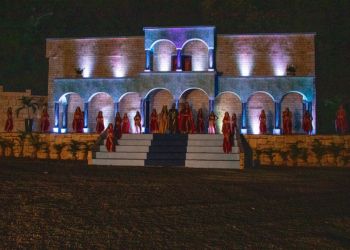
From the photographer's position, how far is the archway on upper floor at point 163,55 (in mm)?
26547

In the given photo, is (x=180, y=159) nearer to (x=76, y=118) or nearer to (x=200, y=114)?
(x=200, y=114)

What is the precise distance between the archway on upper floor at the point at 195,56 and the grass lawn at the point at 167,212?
12.9 metres

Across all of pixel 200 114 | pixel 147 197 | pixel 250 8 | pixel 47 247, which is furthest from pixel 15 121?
pixel 47 247

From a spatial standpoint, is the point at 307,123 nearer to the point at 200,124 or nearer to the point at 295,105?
A: the point at 295,105

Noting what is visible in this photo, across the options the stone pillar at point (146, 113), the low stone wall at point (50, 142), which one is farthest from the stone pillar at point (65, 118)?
the stone pillar at point (146, 113)

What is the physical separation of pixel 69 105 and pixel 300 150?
12.0 m

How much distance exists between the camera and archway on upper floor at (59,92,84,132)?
26.9m

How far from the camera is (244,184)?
13281mm

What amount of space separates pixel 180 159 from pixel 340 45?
21.6 metres

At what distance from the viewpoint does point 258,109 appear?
2598 cm

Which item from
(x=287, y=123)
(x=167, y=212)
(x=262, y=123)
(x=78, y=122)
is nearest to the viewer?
(x=167, y=212)

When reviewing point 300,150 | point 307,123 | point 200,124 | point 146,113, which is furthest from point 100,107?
point 300,150

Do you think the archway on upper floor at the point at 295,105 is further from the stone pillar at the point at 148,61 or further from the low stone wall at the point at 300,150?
the stone pillar at the point at 148,61

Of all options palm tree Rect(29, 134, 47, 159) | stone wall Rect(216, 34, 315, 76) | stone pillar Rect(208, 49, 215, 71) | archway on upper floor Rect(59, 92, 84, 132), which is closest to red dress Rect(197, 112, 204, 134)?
stone pillar Rect(208, 49, 215, 71)
